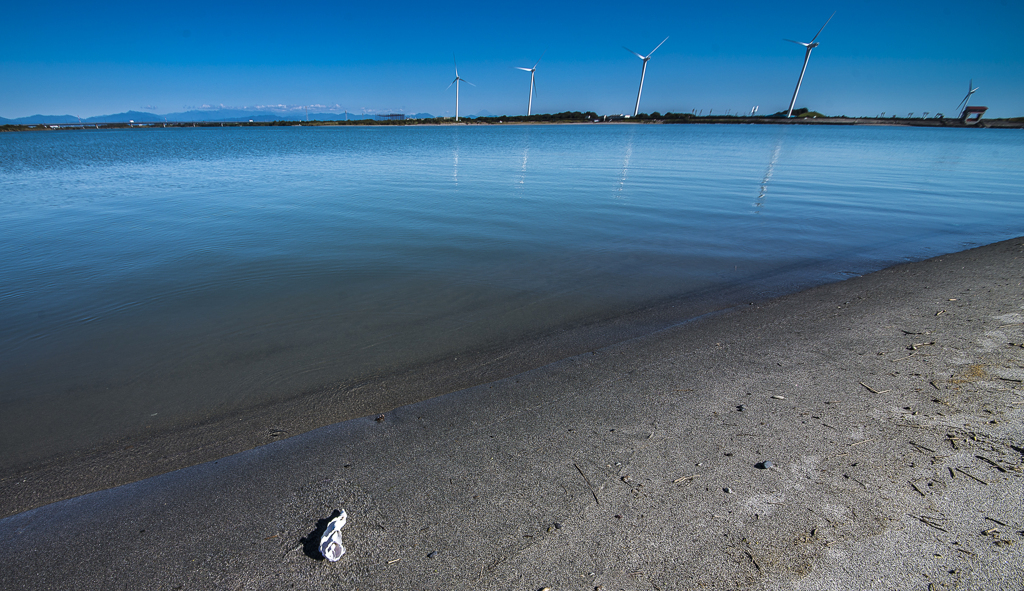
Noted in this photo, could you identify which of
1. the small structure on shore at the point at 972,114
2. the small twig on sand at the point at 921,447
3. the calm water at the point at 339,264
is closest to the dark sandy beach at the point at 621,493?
the small twig on sand at the point at 921,447

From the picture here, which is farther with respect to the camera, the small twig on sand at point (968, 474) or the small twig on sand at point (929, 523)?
the small twig on sand at point (968, 474)

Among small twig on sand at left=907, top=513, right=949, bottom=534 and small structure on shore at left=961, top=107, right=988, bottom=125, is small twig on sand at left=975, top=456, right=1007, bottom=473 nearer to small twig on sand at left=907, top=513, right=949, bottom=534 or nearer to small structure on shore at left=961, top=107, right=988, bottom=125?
small twig on sand at left=907, top=513, right=949, bottom=534

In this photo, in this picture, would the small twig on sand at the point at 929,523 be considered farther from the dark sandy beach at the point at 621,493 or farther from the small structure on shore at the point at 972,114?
the small structure on shore at the point at 972,114

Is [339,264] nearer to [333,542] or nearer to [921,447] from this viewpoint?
[333,542]

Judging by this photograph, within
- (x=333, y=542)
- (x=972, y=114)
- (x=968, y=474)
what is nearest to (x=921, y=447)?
(x=968, y=474)

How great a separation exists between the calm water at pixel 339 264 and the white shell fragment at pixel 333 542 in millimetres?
2553

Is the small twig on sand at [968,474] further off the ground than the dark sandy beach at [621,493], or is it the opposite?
the small twig on sand at [968,474]

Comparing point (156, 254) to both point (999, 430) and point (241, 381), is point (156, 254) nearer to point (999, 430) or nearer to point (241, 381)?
point (241, 381)

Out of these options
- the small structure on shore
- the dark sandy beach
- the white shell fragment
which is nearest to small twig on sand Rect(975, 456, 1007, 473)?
the dark sandy beach

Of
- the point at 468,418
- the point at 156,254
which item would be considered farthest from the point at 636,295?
the point at 156,254

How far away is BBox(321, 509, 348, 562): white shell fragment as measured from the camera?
8.78ft

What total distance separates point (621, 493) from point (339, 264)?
7865mm

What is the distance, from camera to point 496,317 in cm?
691

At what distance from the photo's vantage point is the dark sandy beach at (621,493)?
8.53 feet
